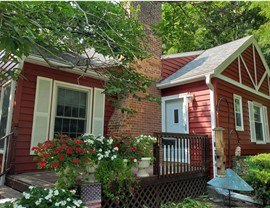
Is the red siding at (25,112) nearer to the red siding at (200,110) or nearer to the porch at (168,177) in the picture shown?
the porch at (168,177)

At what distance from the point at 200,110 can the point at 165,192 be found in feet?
8.92

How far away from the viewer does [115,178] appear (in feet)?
12.6

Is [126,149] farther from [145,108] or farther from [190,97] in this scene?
[190,97]

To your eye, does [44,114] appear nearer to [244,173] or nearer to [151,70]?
[151,70]

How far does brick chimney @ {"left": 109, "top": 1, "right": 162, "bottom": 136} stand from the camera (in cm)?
688

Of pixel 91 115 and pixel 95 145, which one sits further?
pixel 91 115

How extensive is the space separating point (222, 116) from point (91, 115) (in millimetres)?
3820

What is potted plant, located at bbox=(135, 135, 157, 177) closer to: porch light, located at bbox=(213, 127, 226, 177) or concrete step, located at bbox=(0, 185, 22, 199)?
porch light, located at bbox=(213, 127, 226, 177)

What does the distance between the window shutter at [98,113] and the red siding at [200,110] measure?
106 inches

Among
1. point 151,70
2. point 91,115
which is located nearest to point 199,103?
point 151,70

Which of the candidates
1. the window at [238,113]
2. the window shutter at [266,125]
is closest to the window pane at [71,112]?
the window at [238,113]

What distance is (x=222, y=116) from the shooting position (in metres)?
6.54

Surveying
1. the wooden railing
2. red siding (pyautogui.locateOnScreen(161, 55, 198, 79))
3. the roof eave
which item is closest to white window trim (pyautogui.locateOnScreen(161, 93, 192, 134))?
the roof eave

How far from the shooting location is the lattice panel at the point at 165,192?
4.46m
